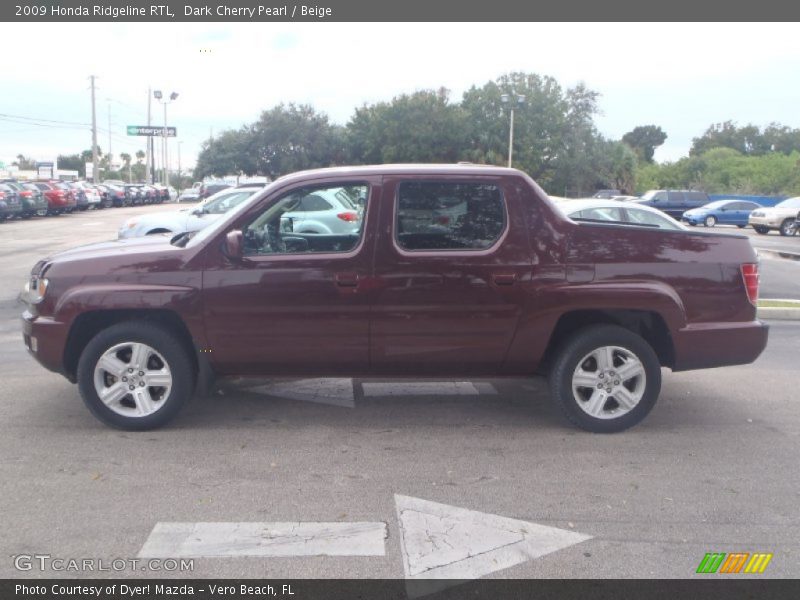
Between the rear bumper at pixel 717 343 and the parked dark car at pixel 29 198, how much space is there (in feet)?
108

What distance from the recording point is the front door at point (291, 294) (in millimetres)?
5871

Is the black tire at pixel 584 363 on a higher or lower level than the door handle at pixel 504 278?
lower

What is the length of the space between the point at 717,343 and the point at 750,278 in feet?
1.82

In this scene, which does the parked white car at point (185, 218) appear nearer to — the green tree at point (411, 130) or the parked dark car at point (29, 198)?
the parked dark car at point (29, 198)

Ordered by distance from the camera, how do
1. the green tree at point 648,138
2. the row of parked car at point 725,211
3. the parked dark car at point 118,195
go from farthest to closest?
the green tree at point 648,138
the parked dark car at point 118,195
the row of parked car at point 725,211

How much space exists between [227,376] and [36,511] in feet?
5.99

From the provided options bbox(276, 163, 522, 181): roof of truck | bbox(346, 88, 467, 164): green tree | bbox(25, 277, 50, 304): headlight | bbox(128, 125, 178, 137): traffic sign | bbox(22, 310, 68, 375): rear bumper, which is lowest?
bbox(22, 310, 68, 375): rear bumper

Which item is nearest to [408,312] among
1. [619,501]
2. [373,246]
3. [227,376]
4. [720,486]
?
[373,246]

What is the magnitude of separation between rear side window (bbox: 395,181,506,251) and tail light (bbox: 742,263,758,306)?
6.12 feet

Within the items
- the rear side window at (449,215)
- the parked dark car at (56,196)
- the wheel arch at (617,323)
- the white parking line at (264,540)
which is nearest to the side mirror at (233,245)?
the rear side window at (449,215)

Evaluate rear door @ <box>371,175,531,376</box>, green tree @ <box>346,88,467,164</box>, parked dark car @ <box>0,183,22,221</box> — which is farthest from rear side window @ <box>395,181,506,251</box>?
green tree @ <box>346,88,467,164</box>

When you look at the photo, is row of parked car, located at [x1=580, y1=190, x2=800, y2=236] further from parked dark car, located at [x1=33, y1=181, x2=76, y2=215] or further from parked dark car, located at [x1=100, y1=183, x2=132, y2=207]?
parked dark car, located at [x1=100, y1=183, x2=132, y2=207]

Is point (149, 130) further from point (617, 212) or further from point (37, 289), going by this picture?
point (37, 289)

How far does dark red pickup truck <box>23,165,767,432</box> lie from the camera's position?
5883mm
